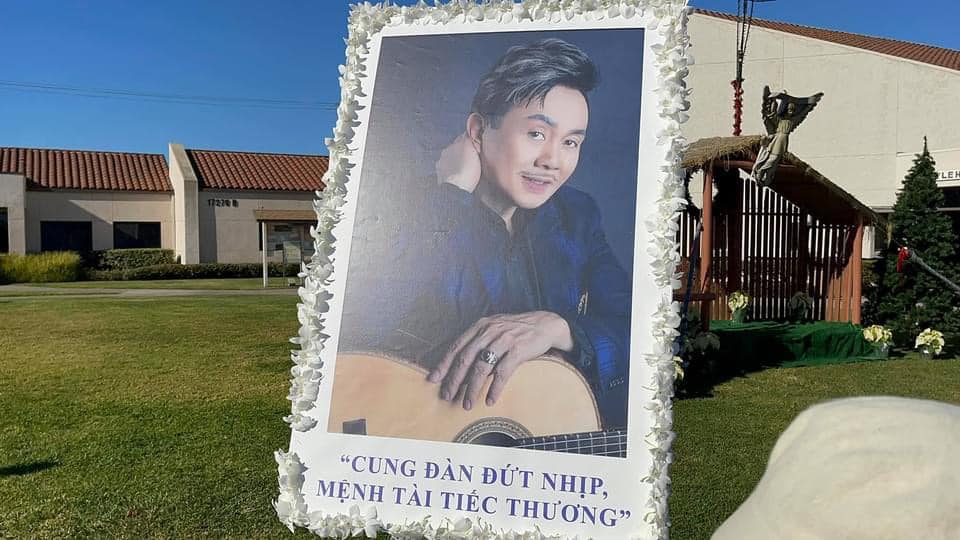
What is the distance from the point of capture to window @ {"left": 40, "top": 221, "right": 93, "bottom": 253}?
92.0 feet

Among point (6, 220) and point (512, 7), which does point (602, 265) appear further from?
point (6, 220)

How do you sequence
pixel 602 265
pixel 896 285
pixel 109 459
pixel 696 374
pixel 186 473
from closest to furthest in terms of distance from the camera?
1. pixel 602 265
2. pixel 186 473
3. pixel 109 459
4. pixel 696 374
5. pixel 896 285

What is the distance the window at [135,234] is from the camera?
2933cm

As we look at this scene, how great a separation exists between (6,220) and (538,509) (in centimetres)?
2993

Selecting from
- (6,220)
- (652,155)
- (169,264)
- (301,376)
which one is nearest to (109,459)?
(301,376)

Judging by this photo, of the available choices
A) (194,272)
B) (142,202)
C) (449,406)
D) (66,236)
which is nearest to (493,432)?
(449,406)

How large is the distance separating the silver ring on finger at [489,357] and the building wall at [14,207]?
2871 centimetres

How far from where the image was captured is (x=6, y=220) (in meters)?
26.9

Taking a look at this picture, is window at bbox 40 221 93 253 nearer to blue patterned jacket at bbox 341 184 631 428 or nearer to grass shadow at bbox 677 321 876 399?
grass shadow at bbox 677 321 876 399

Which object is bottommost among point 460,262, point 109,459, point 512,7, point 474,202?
point 109,459

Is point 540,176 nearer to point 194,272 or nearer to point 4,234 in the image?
point 194,272

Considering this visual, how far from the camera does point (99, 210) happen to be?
28766 mm

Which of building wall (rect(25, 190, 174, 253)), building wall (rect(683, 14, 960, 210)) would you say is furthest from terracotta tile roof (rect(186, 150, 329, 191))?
building wall (rect(683, 14, 960, 210))

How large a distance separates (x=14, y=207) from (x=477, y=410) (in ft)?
95.4
